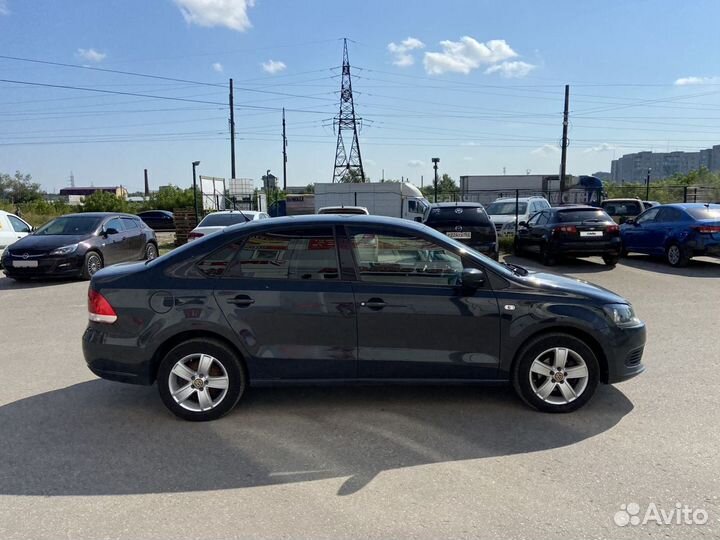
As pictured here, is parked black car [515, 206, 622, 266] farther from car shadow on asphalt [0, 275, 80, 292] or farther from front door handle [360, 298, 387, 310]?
car shadow on asphalt [0, 275, 80, 292]

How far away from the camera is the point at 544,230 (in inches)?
506

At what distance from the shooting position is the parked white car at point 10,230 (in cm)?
1259

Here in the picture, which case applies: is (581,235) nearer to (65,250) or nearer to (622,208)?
(622,208)

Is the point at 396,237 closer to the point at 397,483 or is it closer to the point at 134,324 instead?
the point at 397,483

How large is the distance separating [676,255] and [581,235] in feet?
7.72

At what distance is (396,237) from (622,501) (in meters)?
2.30

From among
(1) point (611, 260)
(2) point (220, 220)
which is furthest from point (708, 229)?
(2) point (220, 220)

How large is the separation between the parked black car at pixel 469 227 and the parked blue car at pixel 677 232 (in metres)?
4.58

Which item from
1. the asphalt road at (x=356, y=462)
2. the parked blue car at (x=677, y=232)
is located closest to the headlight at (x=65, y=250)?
the asphalt road at (x=356, y=462)

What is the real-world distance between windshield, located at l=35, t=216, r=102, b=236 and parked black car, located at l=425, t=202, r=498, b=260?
7728 mm

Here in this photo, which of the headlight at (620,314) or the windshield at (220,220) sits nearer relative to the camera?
the headlight at (620,314)

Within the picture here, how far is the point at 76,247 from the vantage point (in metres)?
11.1

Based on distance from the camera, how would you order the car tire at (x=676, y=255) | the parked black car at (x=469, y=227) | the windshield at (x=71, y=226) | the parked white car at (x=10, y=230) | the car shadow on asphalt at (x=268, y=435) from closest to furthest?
1. the car shadow on asphalt at (x=268, y=435)
2. the parked black car at (x=469, y=227)
3. the windshield at (x=71, y=226)
4. the car tire at (x=676, y=255)
5. the parked white car at (x=10, y=230)

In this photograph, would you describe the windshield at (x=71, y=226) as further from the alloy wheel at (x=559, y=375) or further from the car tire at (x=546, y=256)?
the alloy wheel at (x=559, y=375)
